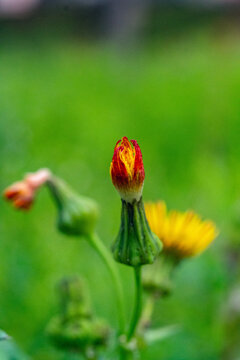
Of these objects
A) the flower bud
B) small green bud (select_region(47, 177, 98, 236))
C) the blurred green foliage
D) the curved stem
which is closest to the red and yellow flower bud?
the flower bud

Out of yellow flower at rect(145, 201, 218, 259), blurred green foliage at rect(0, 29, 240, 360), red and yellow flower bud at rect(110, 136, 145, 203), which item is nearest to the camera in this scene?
red and yellow flower bud at rect(110, 136, 145, 203)

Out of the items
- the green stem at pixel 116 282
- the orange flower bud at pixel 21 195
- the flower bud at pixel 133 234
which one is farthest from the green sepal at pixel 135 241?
the orange flower bud at pixel 21 195

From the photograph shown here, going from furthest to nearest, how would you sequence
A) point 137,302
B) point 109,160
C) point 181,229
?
1. point 109,160
2. point 181,229
3. point 137,302

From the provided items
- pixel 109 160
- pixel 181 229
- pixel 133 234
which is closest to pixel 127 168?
pixel 133 234

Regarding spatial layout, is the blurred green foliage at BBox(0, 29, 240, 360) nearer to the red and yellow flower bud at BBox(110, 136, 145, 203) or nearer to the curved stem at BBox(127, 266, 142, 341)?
the curved stem at BBox(127, 266, 142, 341)

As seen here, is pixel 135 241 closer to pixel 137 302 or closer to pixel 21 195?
pixel 137 302

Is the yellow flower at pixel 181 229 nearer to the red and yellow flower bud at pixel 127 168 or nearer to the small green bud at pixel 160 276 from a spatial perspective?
the small green bud at pixel 160 276

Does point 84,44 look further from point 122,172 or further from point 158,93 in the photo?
point 122,172
